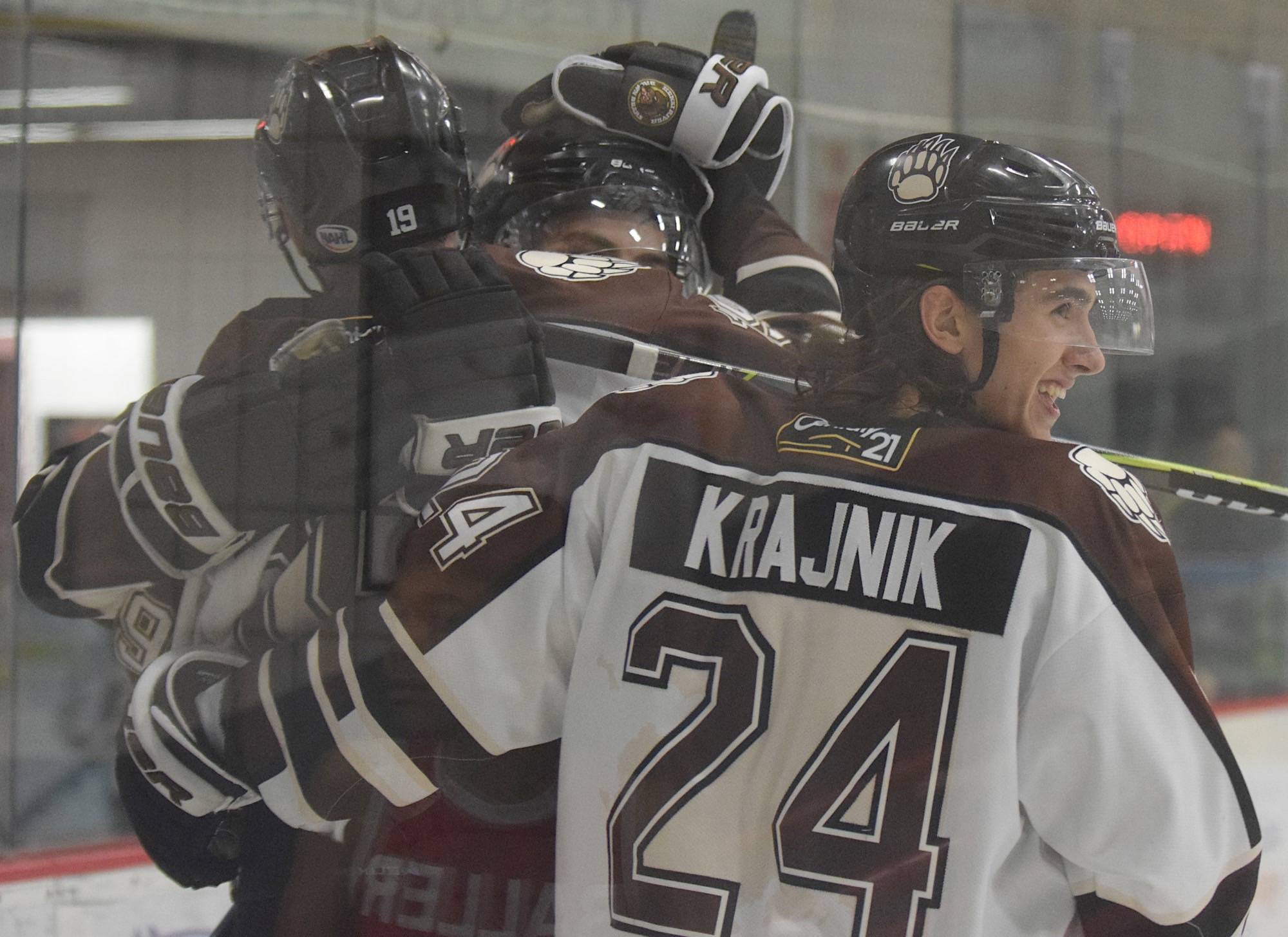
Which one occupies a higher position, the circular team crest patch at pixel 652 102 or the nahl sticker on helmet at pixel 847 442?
the circular team crest patch at pixel 652 102

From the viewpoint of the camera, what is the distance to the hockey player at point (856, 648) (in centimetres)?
79

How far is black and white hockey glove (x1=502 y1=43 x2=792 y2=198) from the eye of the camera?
1126mm

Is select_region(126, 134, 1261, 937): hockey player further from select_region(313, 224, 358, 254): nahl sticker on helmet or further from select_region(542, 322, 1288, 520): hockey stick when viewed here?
select_region(313, 224, 358, 254): nahl sticker on helmet

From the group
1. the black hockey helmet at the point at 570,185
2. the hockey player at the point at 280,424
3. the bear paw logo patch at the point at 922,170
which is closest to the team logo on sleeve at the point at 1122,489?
the bear paw logo patch at the point at 922,170

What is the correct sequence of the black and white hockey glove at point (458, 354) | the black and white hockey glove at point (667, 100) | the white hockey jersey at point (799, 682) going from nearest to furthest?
the white hockey jersey at point (799, 682) < the black and white hockey glove at point (458, 354) < the black and white hockey glove at point (667, 100)

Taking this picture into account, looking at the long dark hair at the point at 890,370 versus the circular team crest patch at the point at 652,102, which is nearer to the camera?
the long dark hair at the point at 890,370

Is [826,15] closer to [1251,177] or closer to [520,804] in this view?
[520,804]

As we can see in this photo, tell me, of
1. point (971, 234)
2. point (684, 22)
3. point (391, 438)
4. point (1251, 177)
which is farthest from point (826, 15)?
point (1251, 177)

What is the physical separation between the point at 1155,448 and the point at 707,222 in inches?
23.3

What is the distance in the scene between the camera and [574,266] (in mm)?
1038

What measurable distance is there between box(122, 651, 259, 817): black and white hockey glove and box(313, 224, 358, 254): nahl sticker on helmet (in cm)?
32

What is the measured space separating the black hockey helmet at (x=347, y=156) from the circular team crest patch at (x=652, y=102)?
0.25 m

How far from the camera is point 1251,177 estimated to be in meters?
1.75

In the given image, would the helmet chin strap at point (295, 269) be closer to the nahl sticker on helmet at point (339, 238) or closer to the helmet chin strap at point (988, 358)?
the nahl sticker on helmet at point (339, 238)
